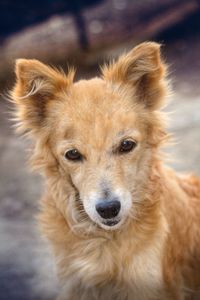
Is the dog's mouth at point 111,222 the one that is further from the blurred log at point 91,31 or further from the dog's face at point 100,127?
the blurred log at point 91,31

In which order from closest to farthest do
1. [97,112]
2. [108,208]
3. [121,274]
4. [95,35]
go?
[108,208] → [97,112] → [121,274] → [95,35]

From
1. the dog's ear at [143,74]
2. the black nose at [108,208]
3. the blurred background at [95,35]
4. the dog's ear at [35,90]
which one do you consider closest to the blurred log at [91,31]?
the blurred background at [95,35]

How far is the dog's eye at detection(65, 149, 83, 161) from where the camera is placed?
4285 mm

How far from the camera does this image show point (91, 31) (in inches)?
416

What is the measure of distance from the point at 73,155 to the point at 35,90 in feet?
1.55

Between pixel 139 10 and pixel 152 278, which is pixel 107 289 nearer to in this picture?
pixel 152 278

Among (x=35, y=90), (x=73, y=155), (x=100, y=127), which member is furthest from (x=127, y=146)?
(x=35, y=90)

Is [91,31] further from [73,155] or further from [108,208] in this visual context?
[108,208]

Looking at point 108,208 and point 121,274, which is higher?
point 108,208

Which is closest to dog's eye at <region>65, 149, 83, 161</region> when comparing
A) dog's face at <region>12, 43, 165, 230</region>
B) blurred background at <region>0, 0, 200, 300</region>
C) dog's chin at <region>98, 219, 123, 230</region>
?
dog's face at <region>12, 43, 165, 230</region>

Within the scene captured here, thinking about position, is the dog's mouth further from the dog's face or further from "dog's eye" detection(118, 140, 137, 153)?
"dog's eye" detection(118, 140, 137, 153)

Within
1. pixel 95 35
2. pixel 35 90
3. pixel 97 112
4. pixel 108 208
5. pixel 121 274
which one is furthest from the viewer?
pixel 95 35

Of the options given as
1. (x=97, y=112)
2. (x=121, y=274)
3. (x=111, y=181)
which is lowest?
(x=121, y=274)

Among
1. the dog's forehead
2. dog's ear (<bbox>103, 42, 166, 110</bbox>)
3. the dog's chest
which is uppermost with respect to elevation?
dog's ear (<bbox>103, 42, 166, 110</bbox>)
